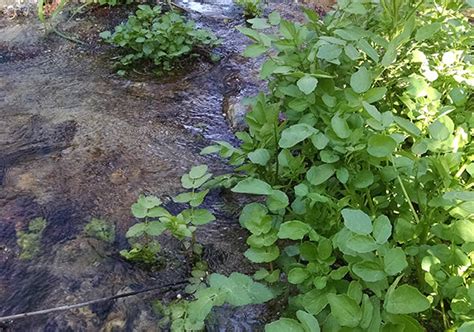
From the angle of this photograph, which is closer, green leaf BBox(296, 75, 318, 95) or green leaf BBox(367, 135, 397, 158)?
green leaf BBox(367, 135, 397, 158)

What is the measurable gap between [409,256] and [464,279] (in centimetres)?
14

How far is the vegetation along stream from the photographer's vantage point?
111cm

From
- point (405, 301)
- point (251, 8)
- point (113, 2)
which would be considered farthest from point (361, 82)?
point (113, 2)

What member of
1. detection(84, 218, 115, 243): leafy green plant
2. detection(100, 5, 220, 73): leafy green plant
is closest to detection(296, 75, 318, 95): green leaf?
detection(84, 218, 115, 243): leafy green plant

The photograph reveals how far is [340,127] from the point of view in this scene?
1.27 metres

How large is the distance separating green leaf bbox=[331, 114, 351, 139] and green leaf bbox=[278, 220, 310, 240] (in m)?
0.26

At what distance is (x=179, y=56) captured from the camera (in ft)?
9.23

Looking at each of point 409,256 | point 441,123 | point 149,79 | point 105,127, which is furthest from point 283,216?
point 149,79

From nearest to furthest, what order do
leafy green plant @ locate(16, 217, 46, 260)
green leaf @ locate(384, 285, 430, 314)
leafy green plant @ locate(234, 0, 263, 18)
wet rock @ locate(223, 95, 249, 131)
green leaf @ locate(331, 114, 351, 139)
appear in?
1. green leaf @ locate(384, 285, 430, 314)
2. green leaf @ locate(331, 114, 351, 139)
3. leafy green plant @ locate(16, 217, 46, 260)
4. wet rock @ locate(223, 95, 249, 131)
5. leafy green plant @ locate(234, 0, 263, 18)

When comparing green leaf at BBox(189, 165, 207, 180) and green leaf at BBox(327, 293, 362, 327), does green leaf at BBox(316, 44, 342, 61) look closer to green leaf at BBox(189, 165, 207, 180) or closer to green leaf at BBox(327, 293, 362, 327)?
green leaf at BBox(189, 165, 207, 180)

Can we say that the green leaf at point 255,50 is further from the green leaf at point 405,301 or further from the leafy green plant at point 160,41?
the leafy green plant at point 160,41

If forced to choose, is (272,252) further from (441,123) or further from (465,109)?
(465,109)

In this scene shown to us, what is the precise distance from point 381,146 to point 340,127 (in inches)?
4.9

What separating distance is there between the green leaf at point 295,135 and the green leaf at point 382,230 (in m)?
0.32
